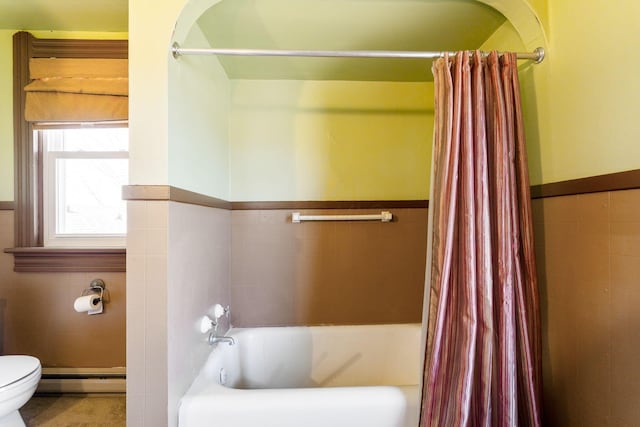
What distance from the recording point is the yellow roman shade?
1.62 meters

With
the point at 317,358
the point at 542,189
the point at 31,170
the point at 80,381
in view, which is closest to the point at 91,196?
the point at 31,170

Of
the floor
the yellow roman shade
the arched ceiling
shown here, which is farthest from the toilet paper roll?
the arched ceiling

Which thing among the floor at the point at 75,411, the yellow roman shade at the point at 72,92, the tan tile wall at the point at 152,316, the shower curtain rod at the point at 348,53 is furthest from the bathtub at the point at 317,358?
the yellow roman shade at the point at 72,92

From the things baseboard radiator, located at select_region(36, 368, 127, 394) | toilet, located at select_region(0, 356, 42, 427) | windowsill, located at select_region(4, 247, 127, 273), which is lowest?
baseboard radiator, located at select_region(36, 368, 127, 394)

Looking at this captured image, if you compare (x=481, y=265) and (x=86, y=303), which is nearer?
(x=481, y=265)

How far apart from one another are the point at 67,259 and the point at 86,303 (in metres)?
0.33

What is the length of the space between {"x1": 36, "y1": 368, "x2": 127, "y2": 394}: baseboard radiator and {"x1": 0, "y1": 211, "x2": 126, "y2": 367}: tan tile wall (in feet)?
0.12

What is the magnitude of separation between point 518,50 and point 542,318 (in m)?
1.16

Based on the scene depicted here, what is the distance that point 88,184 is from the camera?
1.76 m

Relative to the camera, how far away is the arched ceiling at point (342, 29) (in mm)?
1230

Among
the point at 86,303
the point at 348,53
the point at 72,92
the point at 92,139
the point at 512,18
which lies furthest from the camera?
the point at 92,139

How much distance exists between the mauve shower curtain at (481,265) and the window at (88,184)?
1.82 meters

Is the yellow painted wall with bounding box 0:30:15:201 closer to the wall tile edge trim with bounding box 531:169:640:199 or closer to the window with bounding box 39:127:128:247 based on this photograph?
the window with bounding box 39:127:128:247

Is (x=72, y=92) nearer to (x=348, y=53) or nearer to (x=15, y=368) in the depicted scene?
(x=15, y=368)
